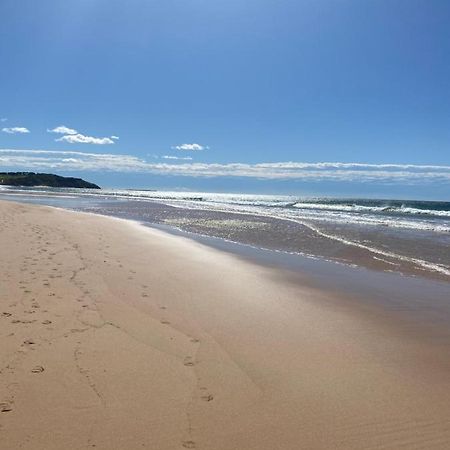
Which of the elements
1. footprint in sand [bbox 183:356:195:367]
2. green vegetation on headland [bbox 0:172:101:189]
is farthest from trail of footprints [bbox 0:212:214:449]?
green vegetation on headland [bbox 0:172:101:189]

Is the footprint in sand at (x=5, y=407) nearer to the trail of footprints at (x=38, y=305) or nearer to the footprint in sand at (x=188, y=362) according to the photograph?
the trail of footprints at (x=38, y=305)

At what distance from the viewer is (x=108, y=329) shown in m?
6.21

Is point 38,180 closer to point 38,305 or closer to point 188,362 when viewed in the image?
point 38,305

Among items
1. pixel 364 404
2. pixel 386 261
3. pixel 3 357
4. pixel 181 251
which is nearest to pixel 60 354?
pixel 3 357

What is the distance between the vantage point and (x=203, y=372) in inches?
198

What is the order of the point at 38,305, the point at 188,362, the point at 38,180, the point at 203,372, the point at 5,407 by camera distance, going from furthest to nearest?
1. the point at 38,180
2. the point at 38,305
3. the point at 188,362
4. the point at 203,372
5. the point at 5,407

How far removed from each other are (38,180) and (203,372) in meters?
154

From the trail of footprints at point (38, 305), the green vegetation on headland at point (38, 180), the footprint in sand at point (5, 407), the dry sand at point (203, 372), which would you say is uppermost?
the green vegetation on headland at point (38, 180)

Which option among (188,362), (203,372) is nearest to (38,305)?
(188,362)

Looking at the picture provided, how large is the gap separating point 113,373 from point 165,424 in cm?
115

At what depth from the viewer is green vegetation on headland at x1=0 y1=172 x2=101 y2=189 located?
13579 centimetres

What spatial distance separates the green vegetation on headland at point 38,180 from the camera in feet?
445

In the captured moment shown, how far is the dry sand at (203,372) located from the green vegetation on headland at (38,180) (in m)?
142

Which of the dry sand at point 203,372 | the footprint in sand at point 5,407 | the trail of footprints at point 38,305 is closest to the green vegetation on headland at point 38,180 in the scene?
the trail of footprints at point 38,305
